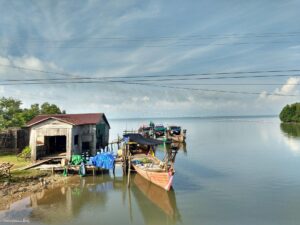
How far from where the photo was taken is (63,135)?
78.9ft

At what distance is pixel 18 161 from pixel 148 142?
12.2m

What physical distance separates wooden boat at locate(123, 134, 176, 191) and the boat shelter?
4279 millimetres

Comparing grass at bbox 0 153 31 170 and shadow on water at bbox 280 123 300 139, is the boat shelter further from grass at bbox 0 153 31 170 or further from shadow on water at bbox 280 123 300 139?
shadow on water at bbox 280 123 300 139

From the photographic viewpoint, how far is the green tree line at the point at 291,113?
104 m

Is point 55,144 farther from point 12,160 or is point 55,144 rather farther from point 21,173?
point 21,173

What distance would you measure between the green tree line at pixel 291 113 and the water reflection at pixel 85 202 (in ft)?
330

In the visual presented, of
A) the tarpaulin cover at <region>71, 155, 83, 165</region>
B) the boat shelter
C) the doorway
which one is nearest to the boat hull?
the tarpaulin cover at <region>71, 155, 83, 165</region>

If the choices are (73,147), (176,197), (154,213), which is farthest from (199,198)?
(73,147)

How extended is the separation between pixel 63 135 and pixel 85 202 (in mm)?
8945

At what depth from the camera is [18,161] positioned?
80.6 feet

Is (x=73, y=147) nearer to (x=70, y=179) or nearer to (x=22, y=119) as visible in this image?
(x=70, y=179)

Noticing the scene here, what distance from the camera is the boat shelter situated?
2383cm

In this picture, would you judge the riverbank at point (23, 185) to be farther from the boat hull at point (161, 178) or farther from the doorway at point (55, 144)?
the boat hull at point (161, 178)

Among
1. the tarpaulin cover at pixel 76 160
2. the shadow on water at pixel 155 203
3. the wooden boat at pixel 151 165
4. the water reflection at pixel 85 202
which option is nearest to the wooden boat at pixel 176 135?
the wooden boat at pixel 151 165
